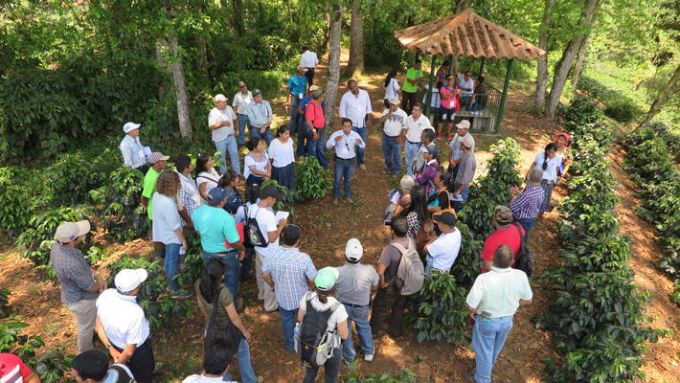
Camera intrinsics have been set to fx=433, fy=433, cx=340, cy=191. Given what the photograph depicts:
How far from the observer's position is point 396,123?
9203 millimetres

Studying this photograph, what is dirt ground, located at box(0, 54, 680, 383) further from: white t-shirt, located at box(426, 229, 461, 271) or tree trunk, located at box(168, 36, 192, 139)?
tree trunk, located at box(168, 36, 192, 139)

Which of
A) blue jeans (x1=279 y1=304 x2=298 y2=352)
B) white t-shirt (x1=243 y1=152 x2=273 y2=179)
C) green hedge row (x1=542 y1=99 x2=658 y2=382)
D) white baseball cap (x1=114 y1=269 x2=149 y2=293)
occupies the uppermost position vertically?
white baseball cap (x1=114 y1=269 x2=149 y2=293)

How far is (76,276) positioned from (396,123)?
6.56m

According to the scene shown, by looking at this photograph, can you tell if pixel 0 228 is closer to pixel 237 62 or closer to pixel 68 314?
pixel 68 314

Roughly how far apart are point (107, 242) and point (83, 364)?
5507mm

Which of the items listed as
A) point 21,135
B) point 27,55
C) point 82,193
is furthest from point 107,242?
point 27,55

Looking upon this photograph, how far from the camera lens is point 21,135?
36.5 feet

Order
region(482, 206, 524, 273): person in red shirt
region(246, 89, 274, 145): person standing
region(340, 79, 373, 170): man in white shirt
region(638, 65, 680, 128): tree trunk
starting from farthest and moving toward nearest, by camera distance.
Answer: region(638, 65, 680, 128): tree trunk, region(340, 79, 373, 170): man in white shirt, region(246, 89, 274, 145): person standing, region(482, 206, 524, 273): person in red shirt

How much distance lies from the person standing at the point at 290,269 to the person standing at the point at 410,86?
8.41 meters

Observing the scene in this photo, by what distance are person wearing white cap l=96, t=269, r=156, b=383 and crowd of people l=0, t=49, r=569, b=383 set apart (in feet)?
0.04

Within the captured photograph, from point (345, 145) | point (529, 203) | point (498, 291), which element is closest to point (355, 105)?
point (345, 145)

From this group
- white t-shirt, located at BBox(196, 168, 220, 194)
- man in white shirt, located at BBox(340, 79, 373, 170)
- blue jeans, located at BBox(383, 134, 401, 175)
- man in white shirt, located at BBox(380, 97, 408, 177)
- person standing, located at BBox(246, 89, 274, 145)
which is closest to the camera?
white t-shirt, located at BBox(196, 168, 220, 194)

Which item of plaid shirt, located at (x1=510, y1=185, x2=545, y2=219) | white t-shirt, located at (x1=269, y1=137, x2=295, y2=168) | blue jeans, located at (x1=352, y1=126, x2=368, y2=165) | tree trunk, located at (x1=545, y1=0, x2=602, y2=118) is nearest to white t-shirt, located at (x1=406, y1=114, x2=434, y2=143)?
blue jeans, located at (x1=352, y1=126, x2=368, y2=165)

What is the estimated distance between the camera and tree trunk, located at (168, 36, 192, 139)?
872 centimetres
